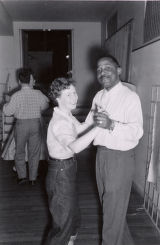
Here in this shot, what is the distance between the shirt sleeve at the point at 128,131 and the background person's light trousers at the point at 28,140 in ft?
6.78

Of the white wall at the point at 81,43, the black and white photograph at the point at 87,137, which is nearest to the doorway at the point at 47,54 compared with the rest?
the white wall at the point at 81,43

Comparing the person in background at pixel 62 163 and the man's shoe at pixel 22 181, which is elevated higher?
the person in background at pixel 62 163

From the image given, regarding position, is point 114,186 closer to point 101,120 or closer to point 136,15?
point 101,120

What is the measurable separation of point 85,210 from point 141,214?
2.06ft

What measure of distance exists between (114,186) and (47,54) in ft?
26.7

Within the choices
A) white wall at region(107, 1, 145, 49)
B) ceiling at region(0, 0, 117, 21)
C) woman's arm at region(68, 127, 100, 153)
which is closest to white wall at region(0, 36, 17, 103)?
ceiling at region(0, 0, 117, 21)

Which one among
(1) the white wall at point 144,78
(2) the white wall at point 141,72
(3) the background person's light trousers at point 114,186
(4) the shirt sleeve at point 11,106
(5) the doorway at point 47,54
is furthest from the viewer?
(5) the doorway at point 47,54

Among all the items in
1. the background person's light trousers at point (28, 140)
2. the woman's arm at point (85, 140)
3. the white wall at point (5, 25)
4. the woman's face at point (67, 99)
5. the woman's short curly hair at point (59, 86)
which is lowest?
the background person's light trousers at point (28, 140)

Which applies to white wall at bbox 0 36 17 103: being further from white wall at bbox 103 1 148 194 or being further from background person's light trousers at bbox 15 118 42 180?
white wall at bbox 103 1 148 194

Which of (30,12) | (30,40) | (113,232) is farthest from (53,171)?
(30,40)

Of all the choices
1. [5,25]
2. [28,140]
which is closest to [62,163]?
[28,140]

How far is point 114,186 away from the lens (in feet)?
7.22

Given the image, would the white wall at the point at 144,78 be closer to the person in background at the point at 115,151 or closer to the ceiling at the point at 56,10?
the person in background at the point at 115,151

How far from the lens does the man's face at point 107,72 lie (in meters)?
2.23
